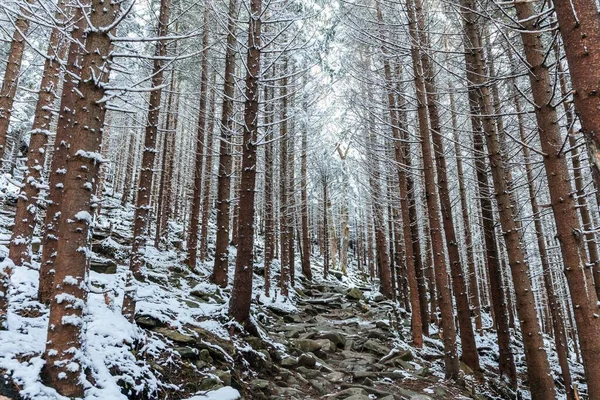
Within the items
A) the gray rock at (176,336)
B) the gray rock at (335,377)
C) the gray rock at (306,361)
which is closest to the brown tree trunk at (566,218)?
the gray rock at (335,377)

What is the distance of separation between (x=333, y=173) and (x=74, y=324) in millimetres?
20565

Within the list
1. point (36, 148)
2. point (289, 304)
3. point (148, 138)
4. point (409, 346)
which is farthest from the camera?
point (289, 304)

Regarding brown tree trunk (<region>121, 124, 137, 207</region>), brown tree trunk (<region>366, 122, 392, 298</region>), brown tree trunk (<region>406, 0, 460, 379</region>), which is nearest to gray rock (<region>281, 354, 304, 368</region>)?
brown tree trunk (<region>406, 0, 460, 379</region>)

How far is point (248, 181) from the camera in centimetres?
728

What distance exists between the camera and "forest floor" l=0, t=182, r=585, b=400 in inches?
149

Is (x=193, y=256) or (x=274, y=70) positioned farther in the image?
(x=274, y=70)

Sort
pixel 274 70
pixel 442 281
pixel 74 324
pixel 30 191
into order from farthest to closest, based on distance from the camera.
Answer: pixel 274 70
pixel 442 281
pixel 30 191
pixel 74 324

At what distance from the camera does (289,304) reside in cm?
1282

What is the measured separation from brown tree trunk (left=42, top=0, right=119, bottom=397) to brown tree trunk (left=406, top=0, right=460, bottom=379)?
239 inches

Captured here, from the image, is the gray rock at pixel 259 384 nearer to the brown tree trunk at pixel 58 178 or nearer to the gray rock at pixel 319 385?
the gray rock at pixel 319 385

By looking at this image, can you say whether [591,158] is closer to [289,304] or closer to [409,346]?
[409,346]

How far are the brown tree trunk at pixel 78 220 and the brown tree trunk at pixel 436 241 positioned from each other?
608cm

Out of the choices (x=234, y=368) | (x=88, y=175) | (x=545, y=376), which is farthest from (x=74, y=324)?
(x=545, y=376)

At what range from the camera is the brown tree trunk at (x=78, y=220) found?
3113 millimetres
